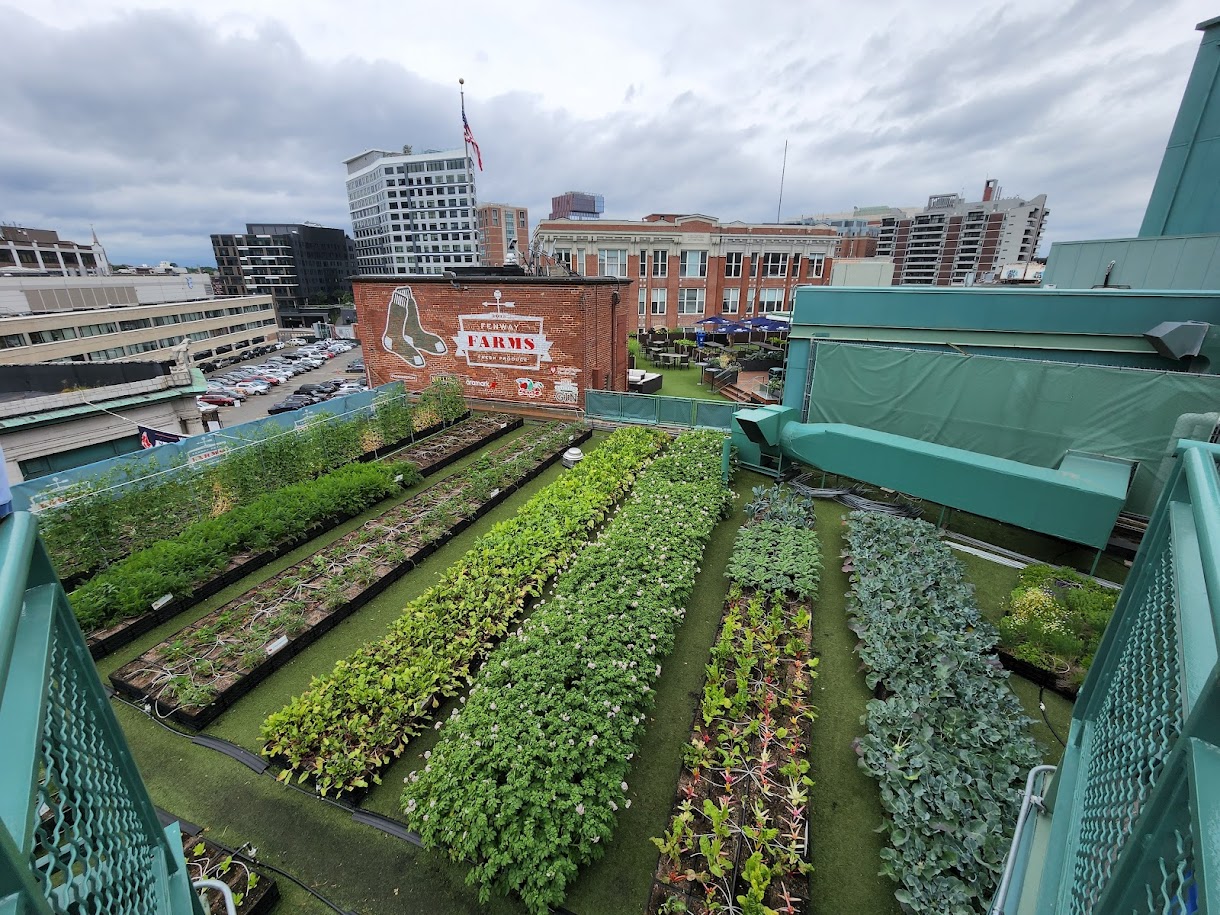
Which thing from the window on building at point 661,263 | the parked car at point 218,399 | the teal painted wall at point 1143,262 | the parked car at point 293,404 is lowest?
the parked car at point 218,399

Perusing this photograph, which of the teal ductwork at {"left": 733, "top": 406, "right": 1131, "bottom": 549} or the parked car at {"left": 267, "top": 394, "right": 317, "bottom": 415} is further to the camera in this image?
the parked car at {"left": 267, "top": 394, "right": 317, "bottom": 415}

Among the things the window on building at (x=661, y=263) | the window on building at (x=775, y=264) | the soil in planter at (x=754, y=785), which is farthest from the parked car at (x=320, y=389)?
the soil in planter at (x=754, y=785)

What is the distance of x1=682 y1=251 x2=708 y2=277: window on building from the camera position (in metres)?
36.9

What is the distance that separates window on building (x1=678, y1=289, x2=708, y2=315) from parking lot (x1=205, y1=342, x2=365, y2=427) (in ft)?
75.2

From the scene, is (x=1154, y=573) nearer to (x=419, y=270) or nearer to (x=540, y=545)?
(x=540, y=545)

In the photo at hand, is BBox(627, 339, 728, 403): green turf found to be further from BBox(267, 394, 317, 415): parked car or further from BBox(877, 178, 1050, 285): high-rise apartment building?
BBox(877, 178, 1050, 285): high-rise apartment building

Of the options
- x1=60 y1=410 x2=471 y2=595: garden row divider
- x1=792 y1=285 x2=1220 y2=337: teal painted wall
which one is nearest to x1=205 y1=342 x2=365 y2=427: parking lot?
x1=60 y1=410 x2=471 y2=595: garden row divider

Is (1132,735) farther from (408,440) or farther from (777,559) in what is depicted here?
(408,440)

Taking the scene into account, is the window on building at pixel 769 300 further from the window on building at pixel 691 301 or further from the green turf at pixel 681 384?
the green turf at pixel 681 384

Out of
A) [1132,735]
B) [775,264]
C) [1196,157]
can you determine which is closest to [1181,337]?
[1196,157]

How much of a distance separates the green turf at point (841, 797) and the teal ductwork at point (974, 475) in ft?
11.0

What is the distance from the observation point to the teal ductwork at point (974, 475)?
8.25 meters

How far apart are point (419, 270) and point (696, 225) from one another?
65718mm

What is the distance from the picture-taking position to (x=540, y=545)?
9.14 m
